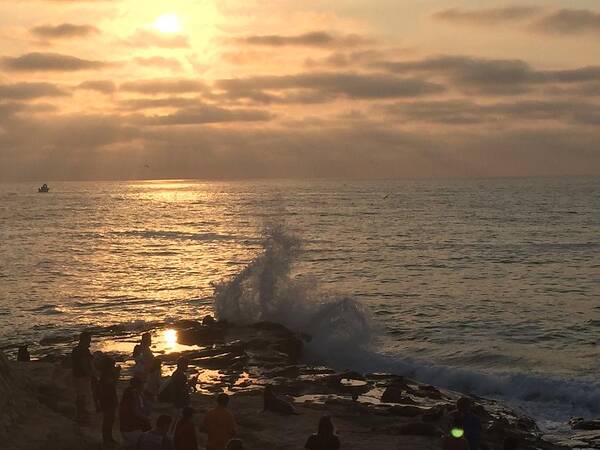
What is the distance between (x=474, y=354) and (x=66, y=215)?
114239mm

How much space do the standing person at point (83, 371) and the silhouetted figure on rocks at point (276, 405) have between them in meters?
5.32

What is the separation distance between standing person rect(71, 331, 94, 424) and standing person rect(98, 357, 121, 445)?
1236 millimetres

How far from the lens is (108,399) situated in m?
15.0

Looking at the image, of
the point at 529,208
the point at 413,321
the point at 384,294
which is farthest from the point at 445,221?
the point at 413,321

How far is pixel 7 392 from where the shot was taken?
52.8 feet

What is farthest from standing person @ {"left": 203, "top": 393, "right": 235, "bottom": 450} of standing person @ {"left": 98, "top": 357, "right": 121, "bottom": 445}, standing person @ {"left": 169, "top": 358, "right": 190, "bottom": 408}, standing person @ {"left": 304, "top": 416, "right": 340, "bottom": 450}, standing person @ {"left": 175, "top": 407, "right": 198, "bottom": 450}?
standing person @ {"left": 169, "top": 358, "right": 190, "bottom": 408}

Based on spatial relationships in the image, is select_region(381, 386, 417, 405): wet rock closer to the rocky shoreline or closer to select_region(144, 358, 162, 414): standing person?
the rocky shoreline

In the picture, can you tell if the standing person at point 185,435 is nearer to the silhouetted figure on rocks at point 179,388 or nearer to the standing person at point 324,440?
the standing person at point 324,440

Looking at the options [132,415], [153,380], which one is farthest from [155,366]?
[132,415]

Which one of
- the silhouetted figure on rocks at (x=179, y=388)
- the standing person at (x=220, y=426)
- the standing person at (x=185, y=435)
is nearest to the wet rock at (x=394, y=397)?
the silhouetted figure on rocks at (x=179, y=388)

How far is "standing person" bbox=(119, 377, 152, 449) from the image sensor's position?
1407 cm

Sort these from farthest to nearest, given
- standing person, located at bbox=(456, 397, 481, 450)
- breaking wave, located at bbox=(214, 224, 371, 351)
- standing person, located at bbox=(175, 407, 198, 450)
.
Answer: breaking wave, located at bbox=(214, 224, 371, 351) → standing person, located at bbox=(456, 397, 481, 450) → standing person, located at bbox=(175, 407, 198, 450)

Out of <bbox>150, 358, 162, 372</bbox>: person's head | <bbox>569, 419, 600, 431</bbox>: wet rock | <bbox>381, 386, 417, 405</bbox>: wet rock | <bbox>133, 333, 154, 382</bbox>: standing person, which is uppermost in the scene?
<bbox>133, 333, 154, 382</bbox>: standing person

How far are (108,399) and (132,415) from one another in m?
1.07
